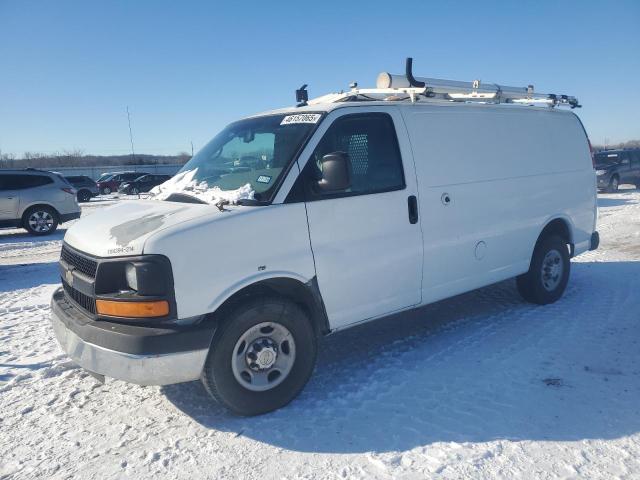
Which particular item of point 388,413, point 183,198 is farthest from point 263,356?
point 183,198

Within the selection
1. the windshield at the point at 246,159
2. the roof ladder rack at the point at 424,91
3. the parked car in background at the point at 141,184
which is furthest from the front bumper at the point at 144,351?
the parked car in background at the point at 141,184

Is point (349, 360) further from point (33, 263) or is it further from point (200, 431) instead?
point (33, 263)

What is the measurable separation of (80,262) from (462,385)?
9.69 ft

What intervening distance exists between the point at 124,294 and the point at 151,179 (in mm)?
31694

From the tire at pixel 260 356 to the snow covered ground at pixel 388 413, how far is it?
6.0 inches

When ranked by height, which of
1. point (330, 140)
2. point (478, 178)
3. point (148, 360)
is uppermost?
point (330, 140)

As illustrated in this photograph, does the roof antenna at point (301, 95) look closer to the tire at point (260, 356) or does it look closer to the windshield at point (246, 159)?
the windshield at point (246, 159)

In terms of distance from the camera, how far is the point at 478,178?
15.3 ft

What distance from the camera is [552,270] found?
5.66 m

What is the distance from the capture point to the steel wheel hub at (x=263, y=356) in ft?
10.9

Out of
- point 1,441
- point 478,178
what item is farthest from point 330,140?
point 1,441

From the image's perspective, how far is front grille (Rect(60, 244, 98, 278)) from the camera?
10.7 ft

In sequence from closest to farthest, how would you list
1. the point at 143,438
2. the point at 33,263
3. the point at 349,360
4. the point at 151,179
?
1. the point at 143,438
2. the point at 349,360
3. the point at 33,263
4. the point at 151,179

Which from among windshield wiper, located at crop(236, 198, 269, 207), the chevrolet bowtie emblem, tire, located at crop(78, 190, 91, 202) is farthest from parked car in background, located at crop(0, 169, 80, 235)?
tire, located at crop(78, 190, 91, 202)
